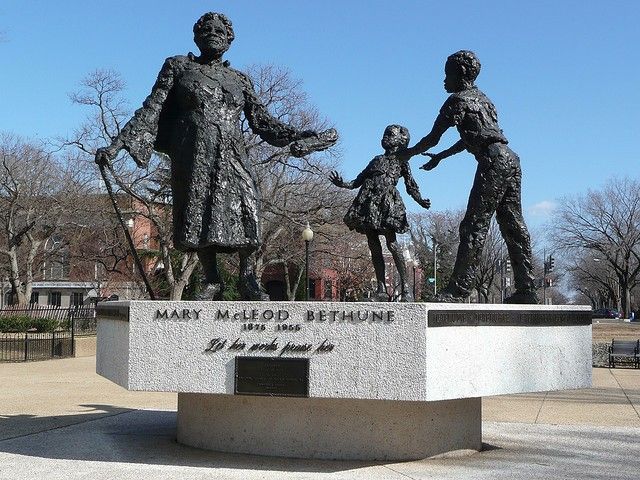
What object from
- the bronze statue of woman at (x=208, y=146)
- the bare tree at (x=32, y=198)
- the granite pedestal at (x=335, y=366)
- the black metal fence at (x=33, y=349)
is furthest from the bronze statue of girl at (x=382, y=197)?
the bare tree at (x=32, y=198)

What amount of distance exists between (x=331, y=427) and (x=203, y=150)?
2.77 metres

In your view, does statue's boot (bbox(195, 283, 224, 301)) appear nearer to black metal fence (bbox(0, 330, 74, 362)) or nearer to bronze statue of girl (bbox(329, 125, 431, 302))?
bronze statue of girl (bbox(329, 125, 431, 302))

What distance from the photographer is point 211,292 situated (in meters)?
7.75

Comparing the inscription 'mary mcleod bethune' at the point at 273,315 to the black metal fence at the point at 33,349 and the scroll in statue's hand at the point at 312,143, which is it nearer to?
the scroll in statue's hand at the point at 312,143

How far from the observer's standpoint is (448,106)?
8.09 m

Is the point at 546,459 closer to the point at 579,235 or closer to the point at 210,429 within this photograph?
the point at 210,429

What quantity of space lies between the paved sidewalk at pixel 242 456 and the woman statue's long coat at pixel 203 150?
2008 millimetres

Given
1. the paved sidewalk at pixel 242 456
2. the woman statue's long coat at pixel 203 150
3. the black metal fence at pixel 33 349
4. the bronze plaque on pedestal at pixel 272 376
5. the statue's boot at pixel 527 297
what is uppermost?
the woman statue's long coat at pixel 203 150

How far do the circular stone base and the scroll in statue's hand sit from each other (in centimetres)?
226

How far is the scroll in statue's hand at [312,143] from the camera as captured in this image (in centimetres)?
780

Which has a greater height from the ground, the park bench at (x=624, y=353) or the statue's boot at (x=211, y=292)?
the statue's boot at (x=211, y=292)

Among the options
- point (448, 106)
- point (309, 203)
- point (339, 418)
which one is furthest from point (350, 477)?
point (309, 203)

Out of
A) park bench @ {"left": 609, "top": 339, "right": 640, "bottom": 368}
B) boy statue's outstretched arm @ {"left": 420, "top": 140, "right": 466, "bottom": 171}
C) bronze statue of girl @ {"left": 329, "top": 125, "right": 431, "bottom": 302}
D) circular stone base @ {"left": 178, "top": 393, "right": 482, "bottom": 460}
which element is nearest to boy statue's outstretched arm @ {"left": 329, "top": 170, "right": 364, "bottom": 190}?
bronze statue of girl @ {"left": 329, "top": 125, "right": 431, "bottom": 302}

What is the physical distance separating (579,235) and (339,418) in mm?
63211
